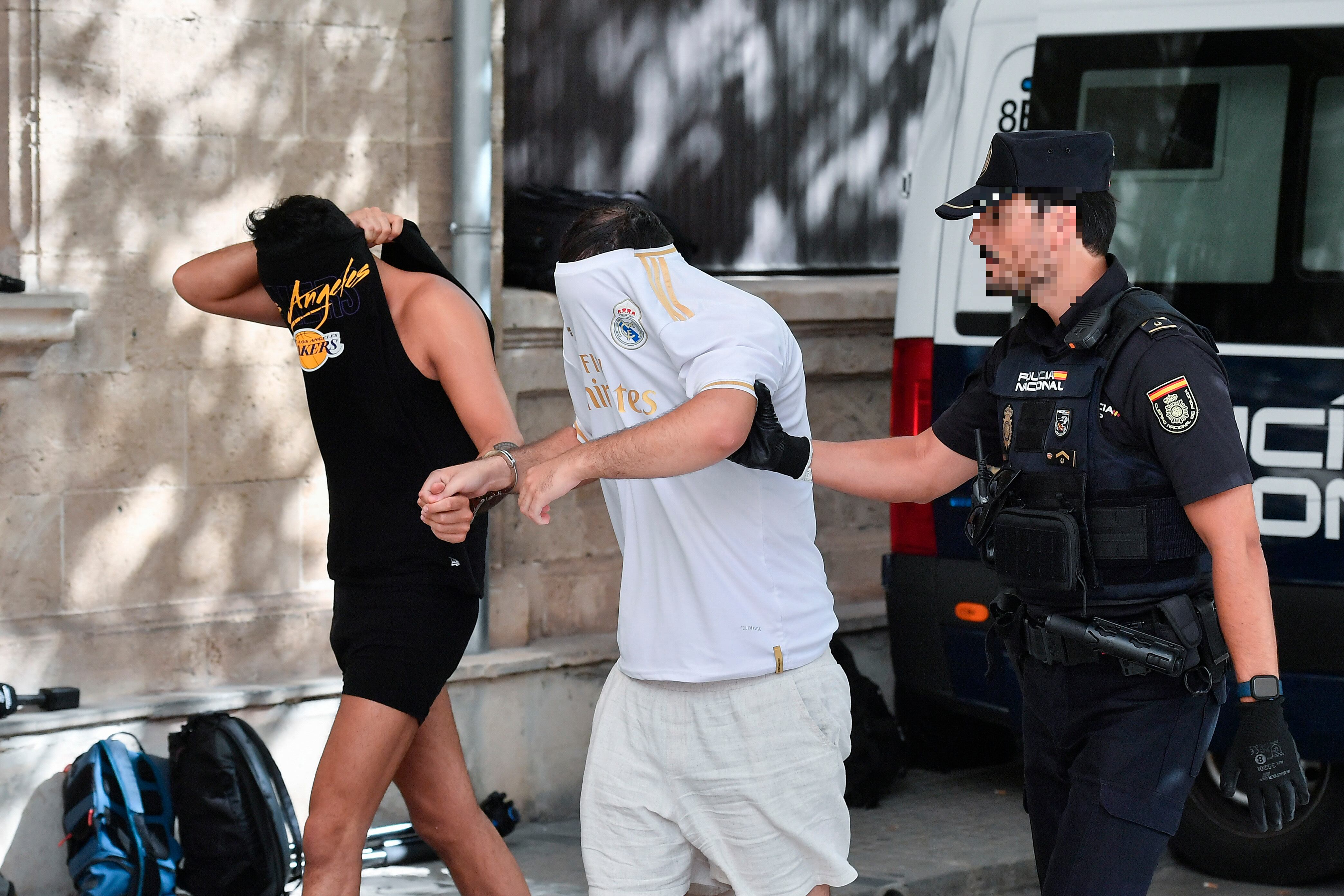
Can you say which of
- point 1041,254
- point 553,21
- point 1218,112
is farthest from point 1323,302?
point 553,21

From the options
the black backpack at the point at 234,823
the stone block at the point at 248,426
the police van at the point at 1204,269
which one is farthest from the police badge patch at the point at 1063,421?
the stone block at the point at 248,426

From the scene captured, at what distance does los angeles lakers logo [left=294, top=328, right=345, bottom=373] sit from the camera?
133 inches

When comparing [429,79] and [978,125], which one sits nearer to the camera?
[978,125]

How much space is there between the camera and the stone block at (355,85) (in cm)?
513

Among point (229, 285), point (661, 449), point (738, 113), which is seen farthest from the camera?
point (738, 113)

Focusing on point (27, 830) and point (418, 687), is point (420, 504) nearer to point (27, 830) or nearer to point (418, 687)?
point (418, 687)

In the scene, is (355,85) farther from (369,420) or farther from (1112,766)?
(1112,766)

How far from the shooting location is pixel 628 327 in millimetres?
2766

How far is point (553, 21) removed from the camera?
6.09m

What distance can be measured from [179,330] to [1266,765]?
3.50 metres

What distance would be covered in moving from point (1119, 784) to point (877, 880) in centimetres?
209

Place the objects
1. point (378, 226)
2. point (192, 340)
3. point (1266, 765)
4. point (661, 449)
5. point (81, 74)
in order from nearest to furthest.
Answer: point (661, 449)
point (1266, 765)
point (378, 226)
point (81, 74)
point (192, 340)

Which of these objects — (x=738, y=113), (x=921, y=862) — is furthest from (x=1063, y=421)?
(x=738, y=113)

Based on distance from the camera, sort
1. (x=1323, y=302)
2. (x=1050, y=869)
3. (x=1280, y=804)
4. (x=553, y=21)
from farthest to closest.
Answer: (x=553, y=21) < (x=1323, y=302) < (x=1050, y=869) < (x=1280, y=804)
